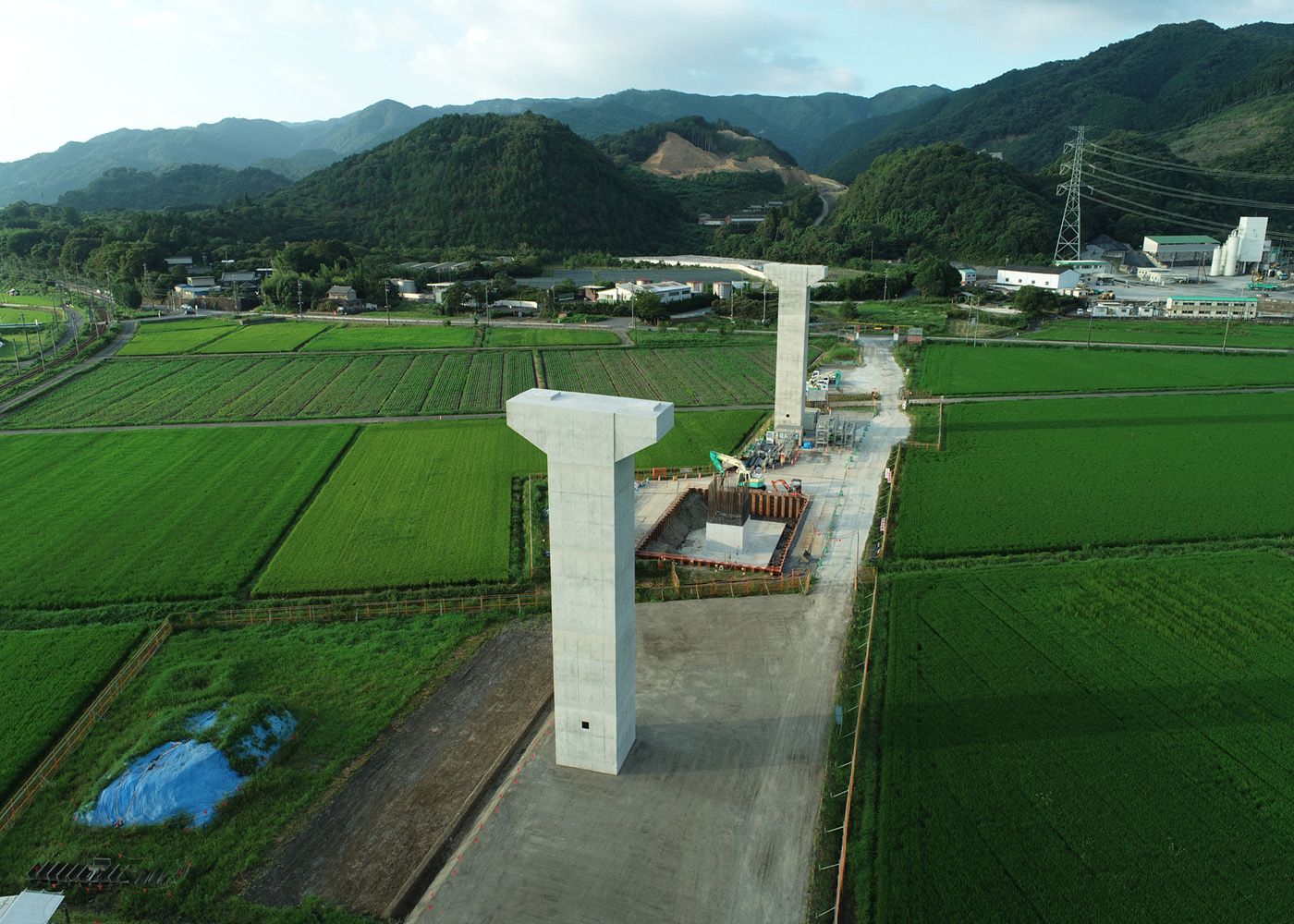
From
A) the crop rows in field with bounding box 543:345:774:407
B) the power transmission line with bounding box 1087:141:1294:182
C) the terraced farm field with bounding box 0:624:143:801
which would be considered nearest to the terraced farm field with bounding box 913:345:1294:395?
the crop rows in field with bounding box 543:345:774:407

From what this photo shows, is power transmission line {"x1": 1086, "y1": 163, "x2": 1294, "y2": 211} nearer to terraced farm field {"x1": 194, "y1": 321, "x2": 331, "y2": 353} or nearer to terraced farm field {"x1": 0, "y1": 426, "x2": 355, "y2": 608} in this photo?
terraced farm field {"x1": 194, "y1": 321, "x2": 331, "y2": 353}

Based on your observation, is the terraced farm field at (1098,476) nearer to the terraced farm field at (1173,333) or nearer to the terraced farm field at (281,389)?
the terraced farm field at (1173,333)

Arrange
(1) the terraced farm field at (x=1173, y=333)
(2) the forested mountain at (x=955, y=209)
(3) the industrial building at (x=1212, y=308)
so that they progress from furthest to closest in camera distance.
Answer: (2) the forested mountain at (x=955, y=209) → (3) the industrial building at (x=1212, y=308) → (1) the terraced farm field at (x=1173, y=333)

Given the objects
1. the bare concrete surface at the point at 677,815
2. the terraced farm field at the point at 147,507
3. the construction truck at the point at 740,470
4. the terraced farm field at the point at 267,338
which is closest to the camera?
the bare concrete surface at the point at 677,815

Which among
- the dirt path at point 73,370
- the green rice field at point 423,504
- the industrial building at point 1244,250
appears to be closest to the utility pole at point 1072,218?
the industrial building at point 1244,250

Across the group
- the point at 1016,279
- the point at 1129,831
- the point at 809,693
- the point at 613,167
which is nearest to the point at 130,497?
the point at 809,693

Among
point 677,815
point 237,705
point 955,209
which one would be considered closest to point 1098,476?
point 677,815
